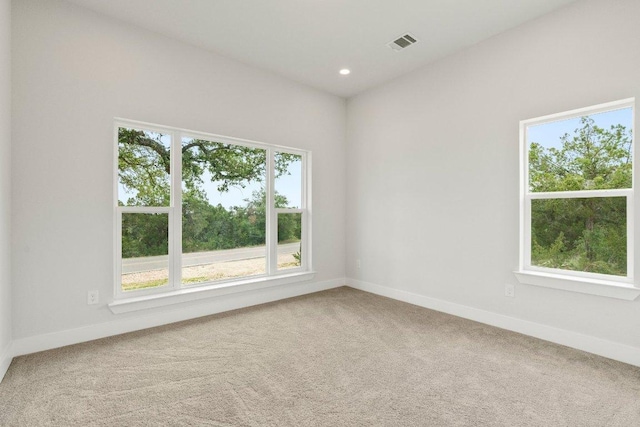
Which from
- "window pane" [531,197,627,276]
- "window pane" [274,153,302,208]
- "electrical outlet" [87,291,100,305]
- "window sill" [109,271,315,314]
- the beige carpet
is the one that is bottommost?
the beige carpet

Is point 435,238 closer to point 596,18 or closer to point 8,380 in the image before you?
point 596,18

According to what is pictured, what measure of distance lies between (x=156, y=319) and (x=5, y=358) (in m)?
1.07

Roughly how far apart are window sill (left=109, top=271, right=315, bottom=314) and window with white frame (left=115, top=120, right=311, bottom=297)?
87 mm

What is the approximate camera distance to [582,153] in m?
2.69

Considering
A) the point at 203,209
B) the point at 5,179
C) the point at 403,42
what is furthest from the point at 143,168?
the point at 403,42

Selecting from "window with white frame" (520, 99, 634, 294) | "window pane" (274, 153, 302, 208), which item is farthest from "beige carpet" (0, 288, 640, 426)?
"window pane" (274, 153, 302, 208)

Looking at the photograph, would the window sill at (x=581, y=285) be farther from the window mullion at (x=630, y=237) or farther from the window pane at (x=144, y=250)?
the window pane at (x=144, y=250)

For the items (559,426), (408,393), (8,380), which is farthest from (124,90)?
(559,426)

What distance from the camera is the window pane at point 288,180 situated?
416 cm

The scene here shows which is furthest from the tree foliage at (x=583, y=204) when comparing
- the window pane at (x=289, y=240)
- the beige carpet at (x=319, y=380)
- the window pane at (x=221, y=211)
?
the window pane at (x=221, y=211)

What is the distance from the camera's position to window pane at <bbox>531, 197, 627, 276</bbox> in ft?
8.18

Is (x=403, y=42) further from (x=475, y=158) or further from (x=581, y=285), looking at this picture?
(x=581, y=285)

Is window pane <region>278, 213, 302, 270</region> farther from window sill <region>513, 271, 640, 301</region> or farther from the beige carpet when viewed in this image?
window sill <region>513, 271, 640, 301</region>

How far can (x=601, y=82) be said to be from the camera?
2.48 meters
